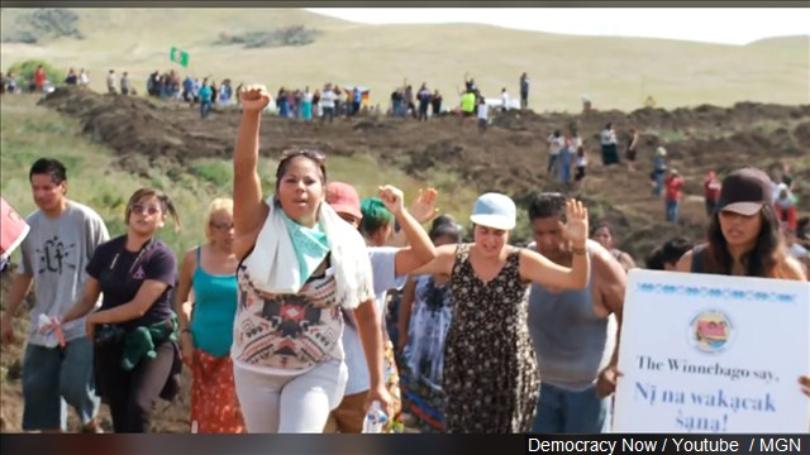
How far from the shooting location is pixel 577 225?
7613 millimetres

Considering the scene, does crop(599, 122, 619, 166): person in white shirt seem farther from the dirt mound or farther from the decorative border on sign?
→ the decorative border on sign

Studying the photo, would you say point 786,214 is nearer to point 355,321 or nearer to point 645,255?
point 645,255

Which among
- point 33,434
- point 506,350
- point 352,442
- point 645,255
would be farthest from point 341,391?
point 645,255

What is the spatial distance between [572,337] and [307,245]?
1.60m

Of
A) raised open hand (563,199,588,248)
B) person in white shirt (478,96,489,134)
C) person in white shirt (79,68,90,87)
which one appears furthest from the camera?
person in white shirt (79,68,90,87)

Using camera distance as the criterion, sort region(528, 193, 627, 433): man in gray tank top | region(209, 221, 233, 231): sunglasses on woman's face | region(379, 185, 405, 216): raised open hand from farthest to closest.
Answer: region(209, 221, 233, 231): sunglasses on woman's face → region(528, 193, 627, 433): man in gray tank top → region(379, 185, 405, 216): raised open hand

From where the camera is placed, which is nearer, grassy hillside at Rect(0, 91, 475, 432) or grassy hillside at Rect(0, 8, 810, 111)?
grassy hillside at Rect(0, 91, 475, 432)

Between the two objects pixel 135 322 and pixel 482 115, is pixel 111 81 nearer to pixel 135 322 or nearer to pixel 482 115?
pixel 482 115

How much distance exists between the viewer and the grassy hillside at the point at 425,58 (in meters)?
11.5

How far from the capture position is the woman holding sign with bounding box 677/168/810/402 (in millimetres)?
7297

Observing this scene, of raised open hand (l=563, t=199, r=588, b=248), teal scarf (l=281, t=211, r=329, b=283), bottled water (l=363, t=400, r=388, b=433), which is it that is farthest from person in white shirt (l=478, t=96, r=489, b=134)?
teal scarf (l=281, t=211, r=329, b=283)

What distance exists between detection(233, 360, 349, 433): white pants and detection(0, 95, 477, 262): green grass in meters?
3.48

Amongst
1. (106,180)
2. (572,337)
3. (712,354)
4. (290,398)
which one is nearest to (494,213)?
(572,337)

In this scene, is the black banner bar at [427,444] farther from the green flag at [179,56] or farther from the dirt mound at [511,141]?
the green flag at [179,56]
